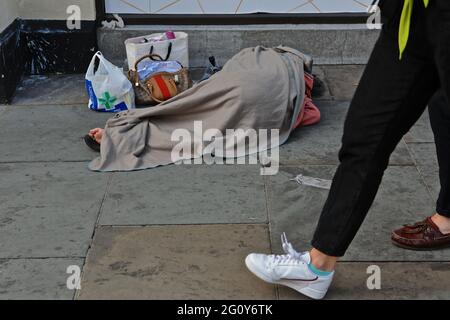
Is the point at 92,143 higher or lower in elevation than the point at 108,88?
lower

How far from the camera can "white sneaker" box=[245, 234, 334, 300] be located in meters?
2.79

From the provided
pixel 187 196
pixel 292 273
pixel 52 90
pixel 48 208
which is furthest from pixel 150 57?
pixel 292 273

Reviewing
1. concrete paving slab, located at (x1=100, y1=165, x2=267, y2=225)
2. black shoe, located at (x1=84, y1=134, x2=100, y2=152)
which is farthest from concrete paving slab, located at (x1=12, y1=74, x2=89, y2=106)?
concrete paving slab, located at (x1=100, y1=165, x2=267, y2=225)

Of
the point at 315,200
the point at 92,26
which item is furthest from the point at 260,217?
the point at 92,26

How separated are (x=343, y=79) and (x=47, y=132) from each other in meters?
2.31

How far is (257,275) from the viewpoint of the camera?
288 cm

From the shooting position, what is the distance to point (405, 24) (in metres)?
2.38

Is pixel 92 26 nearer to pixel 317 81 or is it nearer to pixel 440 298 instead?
pixel 317 81

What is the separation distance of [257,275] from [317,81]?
2.50 metres

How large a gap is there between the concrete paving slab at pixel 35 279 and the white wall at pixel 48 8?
2823 mm

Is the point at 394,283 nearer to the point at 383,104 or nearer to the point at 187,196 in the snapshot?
the point at 383,104

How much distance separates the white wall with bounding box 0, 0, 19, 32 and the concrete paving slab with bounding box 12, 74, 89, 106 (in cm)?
49

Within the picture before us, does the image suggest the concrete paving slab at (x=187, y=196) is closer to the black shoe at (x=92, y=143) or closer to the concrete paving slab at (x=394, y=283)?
the black shoe at (x=92, y=143)

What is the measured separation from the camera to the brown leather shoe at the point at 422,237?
3.18 metres
